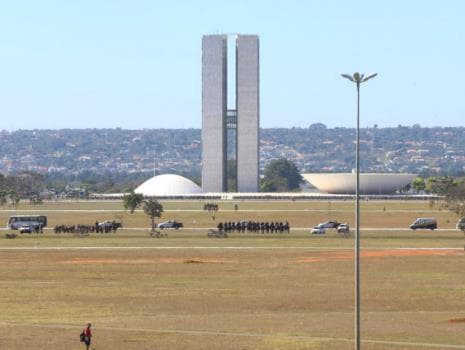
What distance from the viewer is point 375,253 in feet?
271

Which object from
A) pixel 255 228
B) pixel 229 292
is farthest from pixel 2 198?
pixel 229 292

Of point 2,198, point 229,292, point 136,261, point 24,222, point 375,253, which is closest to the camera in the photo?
point 229,292

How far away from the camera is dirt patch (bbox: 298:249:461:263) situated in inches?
3105

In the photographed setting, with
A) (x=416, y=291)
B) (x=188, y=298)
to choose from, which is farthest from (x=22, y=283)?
(x=416, y=291)

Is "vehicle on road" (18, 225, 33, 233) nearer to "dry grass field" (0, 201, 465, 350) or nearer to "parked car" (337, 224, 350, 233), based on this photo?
"dry grass field" (0, 201, 465, 350)

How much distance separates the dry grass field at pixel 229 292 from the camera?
46438 millimetres

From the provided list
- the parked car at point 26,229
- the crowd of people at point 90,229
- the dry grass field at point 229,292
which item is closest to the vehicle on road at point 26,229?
the parked car at point 26,229

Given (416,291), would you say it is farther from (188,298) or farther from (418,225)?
(418,225)

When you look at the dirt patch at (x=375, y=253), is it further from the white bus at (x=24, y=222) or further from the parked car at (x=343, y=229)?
the white bus at (x=24, y=222)

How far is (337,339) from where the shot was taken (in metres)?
45.7

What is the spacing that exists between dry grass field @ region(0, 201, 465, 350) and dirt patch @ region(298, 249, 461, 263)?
8cm

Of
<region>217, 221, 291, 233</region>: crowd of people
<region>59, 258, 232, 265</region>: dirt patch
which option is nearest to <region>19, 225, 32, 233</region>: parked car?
<region>217, 221, 291, 233</region>: crowd of people

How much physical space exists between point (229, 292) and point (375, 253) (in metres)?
23.9

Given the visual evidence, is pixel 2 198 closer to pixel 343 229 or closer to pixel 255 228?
pixel 255 228
